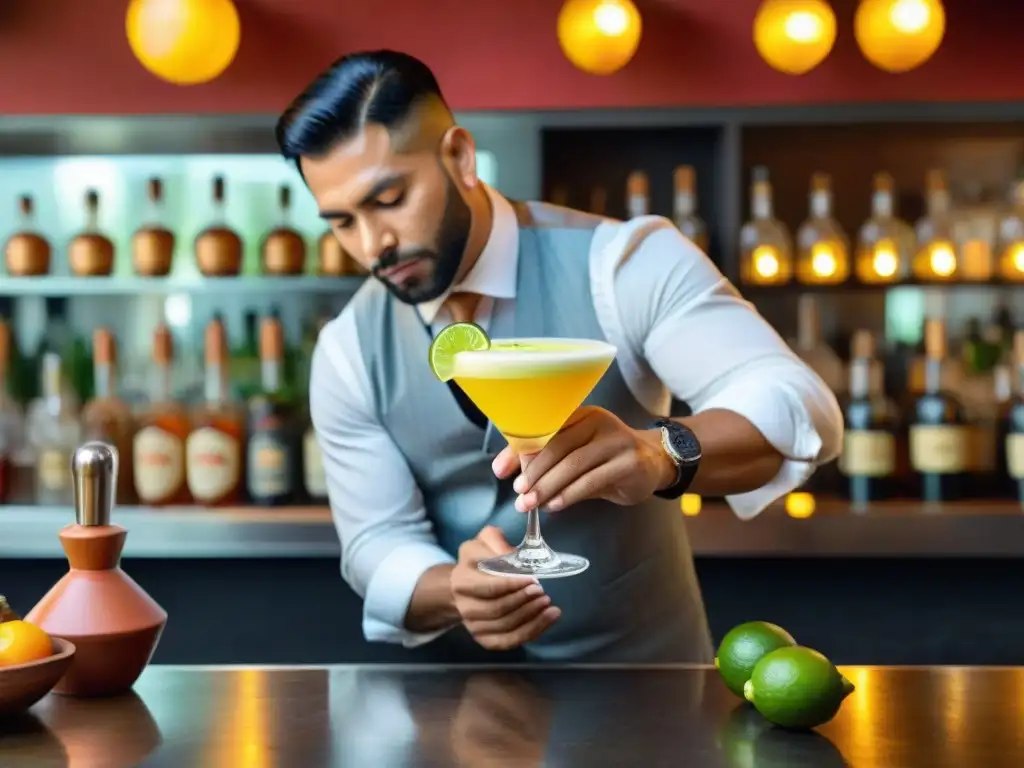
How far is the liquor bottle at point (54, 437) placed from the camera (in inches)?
120

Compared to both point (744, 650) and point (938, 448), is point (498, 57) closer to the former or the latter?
point (938, 448)

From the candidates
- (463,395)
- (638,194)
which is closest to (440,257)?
(463,395)

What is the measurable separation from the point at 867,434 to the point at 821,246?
469mm

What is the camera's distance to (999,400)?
3.06 m

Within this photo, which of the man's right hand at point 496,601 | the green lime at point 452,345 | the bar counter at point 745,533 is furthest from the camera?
the bar counter at point 745,533

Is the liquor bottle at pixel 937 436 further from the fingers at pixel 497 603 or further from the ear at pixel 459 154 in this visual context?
the fingers at pixel 497 603

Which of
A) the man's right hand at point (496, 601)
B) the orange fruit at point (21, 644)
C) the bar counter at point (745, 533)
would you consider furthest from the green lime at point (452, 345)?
the bar counter at point (745, 533)

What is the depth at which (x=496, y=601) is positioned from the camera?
1.38 meters

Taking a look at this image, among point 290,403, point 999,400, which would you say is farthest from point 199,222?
point 999,400

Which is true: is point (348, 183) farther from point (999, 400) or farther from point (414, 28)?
point (999, 400)

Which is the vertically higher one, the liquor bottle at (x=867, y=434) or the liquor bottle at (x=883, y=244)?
the liquor bottle at (x=883, y=244)

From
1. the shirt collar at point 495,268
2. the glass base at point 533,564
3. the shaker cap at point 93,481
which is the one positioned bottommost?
the glass base at point 533,564

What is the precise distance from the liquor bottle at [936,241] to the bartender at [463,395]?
1384 mm

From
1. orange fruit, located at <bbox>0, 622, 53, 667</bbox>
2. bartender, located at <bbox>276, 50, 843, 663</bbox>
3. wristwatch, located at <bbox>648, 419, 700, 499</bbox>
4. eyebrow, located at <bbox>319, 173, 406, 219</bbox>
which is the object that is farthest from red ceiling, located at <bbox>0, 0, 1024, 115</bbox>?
orange fruit, located at <bbox>0, 622, 53, 667</bbox>
